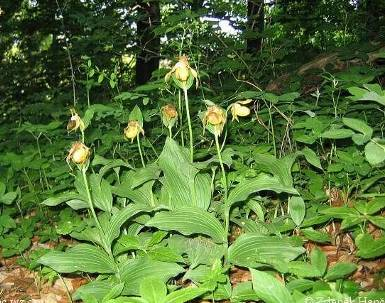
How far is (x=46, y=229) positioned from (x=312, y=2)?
4.46 m

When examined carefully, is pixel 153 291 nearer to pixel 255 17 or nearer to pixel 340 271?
pixel 340 271

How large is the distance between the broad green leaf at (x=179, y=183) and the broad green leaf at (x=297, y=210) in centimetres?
36

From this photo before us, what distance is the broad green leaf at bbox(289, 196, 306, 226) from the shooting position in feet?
5.17

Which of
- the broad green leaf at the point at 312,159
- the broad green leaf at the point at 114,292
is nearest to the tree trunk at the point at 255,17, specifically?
the broad green leaf at the point at 312,159

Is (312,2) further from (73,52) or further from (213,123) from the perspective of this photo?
(213,123)

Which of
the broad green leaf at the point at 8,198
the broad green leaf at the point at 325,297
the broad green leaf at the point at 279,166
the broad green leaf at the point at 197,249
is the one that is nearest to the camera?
the broad green leaf at the point at 325,297

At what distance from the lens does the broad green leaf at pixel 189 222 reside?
1.35 m

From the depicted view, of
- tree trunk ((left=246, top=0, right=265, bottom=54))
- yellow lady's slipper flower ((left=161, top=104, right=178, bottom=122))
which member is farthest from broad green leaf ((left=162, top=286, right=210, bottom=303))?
tree trunk ((left=246, top=0, right=265, bottom=54))

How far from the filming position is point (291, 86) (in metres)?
2.79

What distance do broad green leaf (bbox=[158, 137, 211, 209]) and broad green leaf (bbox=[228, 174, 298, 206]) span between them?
0.16m

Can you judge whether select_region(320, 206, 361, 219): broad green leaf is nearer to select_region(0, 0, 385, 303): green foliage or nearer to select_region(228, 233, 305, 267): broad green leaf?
select_region(0, 0, 385, 303): green foliage

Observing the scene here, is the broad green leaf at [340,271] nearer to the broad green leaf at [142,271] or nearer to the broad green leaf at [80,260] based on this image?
the broad green leaf at [142,271]

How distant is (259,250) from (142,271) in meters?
0.42

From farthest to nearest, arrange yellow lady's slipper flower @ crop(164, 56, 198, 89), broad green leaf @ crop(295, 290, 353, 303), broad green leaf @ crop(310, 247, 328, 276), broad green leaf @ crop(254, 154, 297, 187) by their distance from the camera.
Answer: broad green leaf @ crop(254, 154, 297, 187) → yellow lady's slipper flower @ crop(164, 56, 198, 89) → broad green leaf @ crop(310, 247, 328, 276) → broad green leaf @ crop(295, 290, 353, 303)
